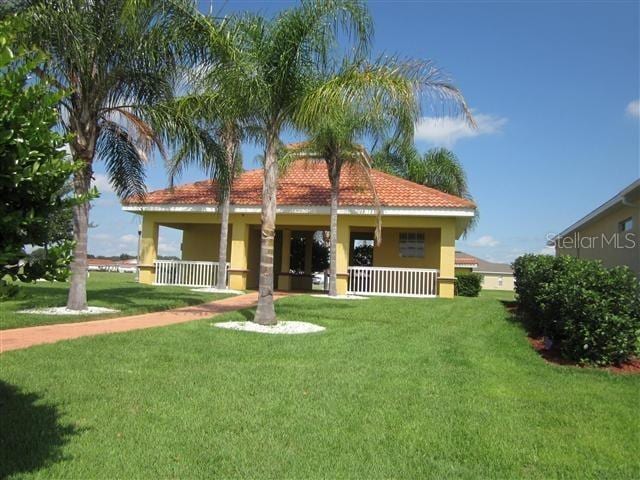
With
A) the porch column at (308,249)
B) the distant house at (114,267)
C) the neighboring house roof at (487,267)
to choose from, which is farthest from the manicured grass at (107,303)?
the neighboring house roof at (487,267)

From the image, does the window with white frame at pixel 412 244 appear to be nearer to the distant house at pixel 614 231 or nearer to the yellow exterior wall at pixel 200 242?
the distant house at pixel 614 231

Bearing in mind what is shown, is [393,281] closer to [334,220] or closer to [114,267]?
[334,220]

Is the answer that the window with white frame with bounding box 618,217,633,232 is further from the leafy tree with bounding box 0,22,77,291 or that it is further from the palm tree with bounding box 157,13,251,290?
the leafy tree with bounding box 0,22,77,291

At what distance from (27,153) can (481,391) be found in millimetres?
4886

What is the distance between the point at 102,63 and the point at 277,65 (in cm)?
336

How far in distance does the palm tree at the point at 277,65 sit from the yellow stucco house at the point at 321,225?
732cm

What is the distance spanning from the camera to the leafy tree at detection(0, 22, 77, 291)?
9.81ft

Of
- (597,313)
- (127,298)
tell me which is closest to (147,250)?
(127,298)

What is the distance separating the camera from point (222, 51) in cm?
Result: 1005

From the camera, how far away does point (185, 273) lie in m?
21.4

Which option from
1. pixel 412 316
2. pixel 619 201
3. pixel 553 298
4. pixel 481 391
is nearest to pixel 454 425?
pixel 481 391

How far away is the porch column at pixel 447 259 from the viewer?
18938 millimetres

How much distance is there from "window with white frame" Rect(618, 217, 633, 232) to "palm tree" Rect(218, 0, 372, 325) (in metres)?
9.35

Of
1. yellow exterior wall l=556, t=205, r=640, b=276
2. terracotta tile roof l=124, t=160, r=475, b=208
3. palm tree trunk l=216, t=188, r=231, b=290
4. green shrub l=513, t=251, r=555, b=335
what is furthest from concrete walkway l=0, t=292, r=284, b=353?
yellow exterior wall l=556, t=205, r=640, b=276
